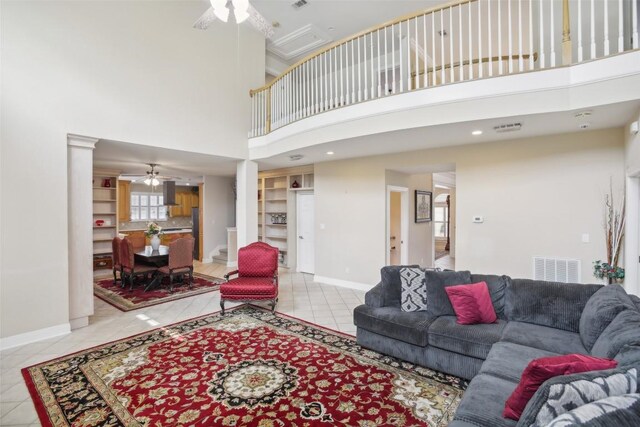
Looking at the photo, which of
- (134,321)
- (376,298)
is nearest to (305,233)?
(134,321)

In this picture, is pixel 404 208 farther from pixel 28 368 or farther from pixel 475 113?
pixel 28 368

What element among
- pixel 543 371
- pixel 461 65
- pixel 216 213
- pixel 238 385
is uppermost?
pixel 461 65

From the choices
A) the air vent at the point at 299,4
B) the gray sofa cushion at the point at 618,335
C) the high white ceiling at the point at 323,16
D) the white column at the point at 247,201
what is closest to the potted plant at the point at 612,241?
the gray sofa cushion at the point at 618,335

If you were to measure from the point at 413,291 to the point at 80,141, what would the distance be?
15.0 feet

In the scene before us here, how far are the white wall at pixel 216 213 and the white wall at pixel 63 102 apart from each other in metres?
3.86

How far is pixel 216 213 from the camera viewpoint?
29.3 ft

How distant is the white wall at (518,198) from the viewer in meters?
3.73

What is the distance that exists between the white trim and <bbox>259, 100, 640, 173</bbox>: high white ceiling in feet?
9.08

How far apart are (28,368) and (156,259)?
2.97 metres

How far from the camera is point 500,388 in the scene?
173 centimetres

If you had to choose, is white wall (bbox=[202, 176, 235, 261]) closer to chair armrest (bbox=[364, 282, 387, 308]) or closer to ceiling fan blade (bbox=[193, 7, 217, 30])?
ceiling fan blade (bbox=[193, 7, 217, 30])

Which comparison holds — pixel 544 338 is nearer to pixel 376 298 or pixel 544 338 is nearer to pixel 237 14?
pixel 376 298

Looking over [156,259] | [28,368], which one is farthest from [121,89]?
[28,368]

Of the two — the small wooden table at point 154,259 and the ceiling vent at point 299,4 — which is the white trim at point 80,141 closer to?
the small wooden table at point 154,259
